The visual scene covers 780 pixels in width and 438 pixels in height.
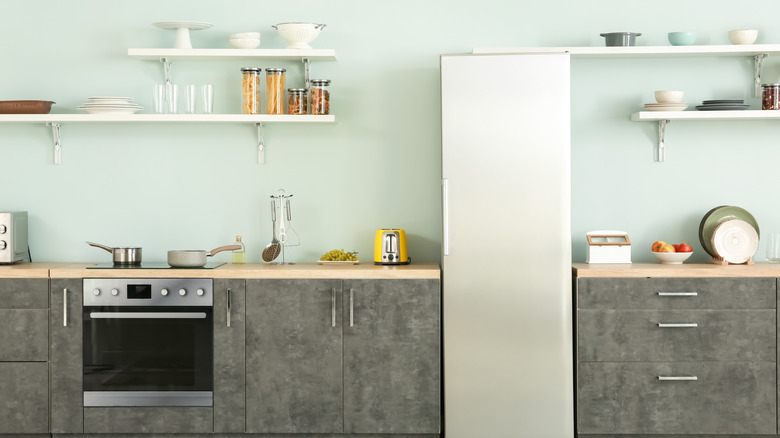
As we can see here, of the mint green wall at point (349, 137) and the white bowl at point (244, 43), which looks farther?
the mint green wall at point (349, 137)

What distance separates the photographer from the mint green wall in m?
4.21

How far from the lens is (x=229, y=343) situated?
3801mm

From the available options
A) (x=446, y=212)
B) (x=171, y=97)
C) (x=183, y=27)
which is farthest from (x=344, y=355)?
(x=183, y=27)

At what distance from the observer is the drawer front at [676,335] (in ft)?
12.2

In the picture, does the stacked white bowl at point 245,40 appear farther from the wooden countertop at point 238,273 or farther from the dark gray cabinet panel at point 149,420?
the dark gray cabinet panel at point 149,420

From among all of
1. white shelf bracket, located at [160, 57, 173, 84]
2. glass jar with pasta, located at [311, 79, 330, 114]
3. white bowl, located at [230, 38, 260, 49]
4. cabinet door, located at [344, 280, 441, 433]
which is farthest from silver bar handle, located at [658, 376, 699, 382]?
white shelf bracket, located at [160, 57, 173, 84]

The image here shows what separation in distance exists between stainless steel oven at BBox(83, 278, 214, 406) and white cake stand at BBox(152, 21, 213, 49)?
120 cm

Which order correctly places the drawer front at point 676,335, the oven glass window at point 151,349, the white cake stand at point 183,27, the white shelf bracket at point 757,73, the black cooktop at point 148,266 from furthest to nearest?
the white shelf bracket at point 757,73 < the white cake stand at point 183,27 < the black cooktop at point 148,266 < the oven glass window at point 151,349 < the drawer front at point 676,335

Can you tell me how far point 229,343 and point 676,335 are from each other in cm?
207

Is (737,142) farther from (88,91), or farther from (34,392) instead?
(34,392)

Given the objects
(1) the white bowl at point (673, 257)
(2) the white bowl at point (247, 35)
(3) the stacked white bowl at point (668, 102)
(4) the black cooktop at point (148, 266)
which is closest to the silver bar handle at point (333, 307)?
(4) the black cooktop at point (148, 266)

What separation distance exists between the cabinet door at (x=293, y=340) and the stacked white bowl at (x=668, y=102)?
181 centimetres

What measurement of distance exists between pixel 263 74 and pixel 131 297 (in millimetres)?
1319

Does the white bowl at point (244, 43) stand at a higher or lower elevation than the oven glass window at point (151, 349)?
higher
